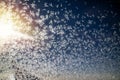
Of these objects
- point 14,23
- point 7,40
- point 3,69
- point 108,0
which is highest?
point 108,0

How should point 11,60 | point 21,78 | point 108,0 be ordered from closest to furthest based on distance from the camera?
point 108,0
point 11,60
point 21,78

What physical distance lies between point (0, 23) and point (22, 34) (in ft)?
3.21

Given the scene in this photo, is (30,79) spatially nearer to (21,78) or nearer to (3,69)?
(21,78)

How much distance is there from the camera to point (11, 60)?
987cm

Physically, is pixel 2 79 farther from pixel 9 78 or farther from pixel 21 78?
pixel 21 78

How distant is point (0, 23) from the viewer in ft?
21.6

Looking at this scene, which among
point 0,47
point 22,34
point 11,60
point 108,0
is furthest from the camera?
point 11,60

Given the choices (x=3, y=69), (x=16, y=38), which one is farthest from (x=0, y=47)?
(x=3, y=69)

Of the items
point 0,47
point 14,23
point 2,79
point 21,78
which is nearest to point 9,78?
point 2,79

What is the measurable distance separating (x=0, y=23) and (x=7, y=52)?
2606mm

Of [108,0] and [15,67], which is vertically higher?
[108,0]

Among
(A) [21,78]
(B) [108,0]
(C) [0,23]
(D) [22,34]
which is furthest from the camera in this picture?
(A) [21,78]

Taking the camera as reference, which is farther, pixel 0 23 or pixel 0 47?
pixel 0 47

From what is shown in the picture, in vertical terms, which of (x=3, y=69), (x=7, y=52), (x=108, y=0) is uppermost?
(x=108, y=0)
